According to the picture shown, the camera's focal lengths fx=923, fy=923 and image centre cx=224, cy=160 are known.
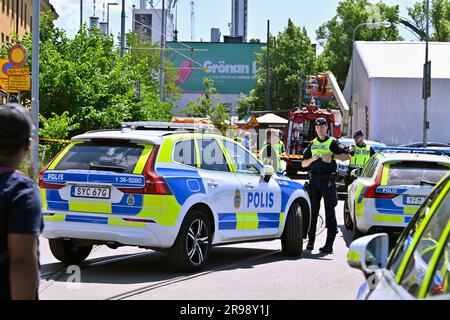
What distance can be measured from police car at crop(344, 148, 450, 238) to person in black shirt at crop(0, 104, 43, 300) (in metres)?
9.30

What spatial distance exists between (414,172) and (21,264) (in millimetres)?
9843

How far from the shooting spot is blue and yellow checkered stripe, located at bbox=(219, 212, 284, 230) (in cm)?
1065

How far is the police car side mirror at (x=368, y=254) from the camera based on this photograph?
13.7 feet

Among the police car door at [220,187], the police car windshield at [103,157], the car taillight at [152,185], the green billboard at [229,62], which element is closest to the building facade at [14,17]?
the police car door at [220,187]

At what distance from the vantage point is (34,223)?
3.78m

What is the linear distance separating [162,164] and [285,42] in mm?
80974

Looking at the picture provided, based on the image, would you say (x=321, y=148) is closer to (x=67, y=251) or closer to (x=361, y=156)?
(x=67, y=251)

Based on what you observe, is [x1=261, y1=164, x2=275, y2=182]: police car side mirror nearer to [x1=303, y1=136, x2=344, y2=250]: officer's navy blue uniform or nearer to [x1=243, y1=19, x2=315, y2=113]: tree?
[x1=303, y1=136, x2=344, y2=250]: officer's navy blue uniform

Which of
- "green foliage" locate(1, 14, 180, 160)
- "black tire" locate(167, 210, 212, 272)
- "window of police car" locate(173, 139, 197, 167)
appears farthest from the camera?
"green foliage" locate(1, 14, 180, 160)

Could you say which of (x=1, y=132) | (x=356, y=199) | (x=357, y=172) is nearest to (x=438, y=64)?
(x=357, y=172)

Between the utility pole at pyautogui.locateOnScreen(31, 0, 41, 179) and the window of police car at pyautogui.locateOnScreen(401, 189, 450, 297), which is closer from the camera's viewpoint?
the window of police car at pyautogui.locateOnScreen(401, 189, 450, 297)

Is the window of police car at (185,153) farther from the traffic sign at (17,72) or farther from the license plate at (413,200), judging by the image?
the traffic sign at (17,72)

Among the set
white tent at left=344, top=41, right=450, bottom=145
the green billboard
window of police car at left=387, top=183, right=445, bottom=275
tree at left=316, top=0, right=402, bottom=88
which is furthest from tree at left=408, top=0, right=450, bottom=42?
window of police car at left=387, top=183, right=445, bottom=275

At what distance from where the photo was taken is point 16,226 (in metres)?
3.75
